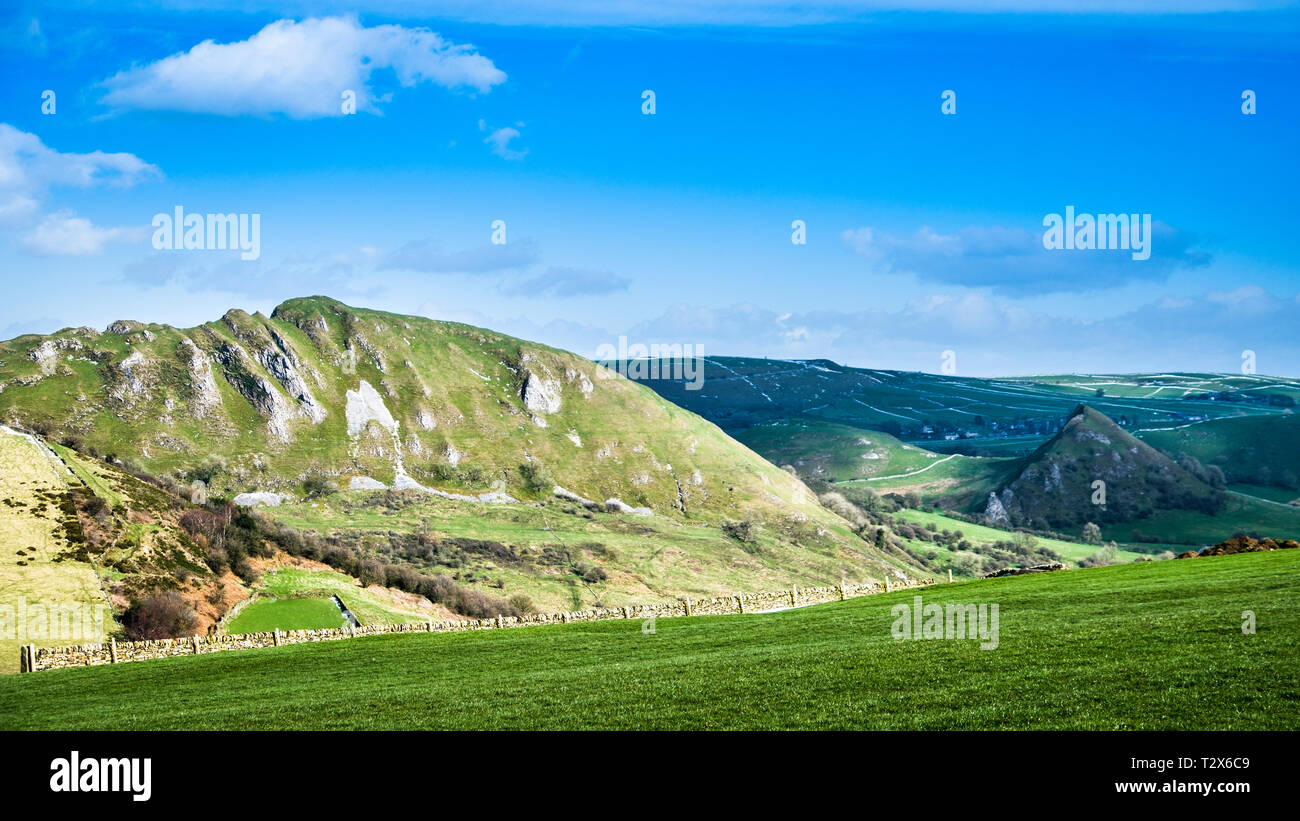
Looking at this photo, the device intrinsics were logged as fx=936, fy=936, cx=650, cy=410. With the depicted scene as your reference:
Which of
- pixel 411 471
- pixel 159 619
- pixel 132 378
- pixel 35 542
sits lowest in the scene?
pixel 159 619

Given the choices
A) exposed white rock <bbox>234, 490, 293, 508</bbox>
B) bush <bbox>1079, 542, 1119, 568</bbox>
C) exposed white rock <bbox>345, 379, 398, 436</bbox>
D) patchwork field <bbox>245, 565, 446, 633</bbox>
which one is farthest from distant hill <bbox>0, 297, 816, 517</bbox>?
patchwork field <bbox>245, 565, 446, 633</bbox>

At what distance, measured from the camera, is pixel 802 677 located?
23500mm

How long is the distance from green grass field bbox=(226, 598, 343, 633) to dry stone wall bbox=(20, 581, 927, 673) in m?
14.2

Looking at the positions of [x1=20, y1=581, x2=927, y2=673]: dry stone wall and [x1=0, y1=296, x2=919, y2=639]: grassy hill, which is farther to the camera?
[x1=0, y1=296, x2=919, y2=639]: grassy hill

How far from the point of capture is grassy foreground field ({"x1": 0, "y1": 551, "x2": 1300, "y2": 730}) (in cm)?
1822

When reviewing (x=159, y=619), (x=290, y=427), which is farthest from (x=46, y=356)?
(x=159, y=619)

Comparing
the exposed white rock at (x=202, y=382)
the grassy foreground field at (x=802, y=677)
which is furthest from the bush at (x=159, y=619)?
the exposed white rock at (x=202, y=382)

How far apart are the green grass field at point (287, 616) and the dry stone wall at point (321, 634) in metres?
14.2

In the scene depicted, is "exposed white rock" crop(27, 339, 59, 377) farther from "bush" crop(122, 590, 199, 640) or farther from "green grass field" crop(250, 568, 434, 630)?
"bush" crop(122, 590, 199, 640)

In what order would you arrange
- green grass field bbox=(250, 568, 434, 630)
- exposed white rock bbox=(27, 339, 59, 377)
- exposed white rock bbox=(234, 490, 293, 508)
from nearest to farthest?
1. green grass field bbox=(250, 568, 434, 630)
2. exposed white rock bbox=(234, 490, 293, 508)
3. exposed white rock bbox=(27, 339, 59, 377)

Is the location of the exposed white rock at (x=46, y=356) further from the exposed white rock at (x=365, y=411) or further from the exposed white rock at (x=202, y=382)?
the exposed white rock at (x=365, y=411)

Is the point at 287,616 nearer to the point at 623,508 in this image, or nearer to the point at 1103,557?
the point at 623,508

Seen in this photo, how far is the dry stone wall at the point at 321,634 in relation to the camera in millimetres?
46969

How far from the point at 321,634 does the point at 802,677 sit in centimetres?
3866
